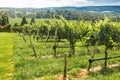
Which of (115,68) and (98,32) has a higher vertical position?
(98,32)

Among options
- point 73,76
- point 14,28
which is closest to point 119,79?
point 73,76

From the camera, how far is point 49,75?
22984 millimetres

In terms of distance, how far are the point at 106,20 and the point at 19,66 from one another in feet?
32.1

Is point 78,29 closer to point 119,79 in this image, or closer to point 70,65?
point 70,65

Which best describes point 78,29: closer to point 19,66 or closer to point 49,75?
point 19,66

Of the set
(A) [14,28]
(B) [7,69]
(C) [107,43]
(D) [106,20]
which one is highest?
(D) [106,20]

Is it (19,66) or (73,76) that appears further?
(19,66)

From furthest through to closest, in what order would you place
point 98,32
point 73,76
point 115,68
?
point 98,32 → point 115,68 → point 73,76

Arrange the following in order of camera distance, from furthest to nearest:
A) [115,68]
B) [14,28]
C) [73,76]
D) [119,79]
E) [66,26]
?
[14,28]
[66,26]
[115,68]
[73,76]
[119,79]

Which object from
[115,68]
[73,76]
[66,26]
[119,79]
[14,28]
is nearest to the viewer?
[119,79]

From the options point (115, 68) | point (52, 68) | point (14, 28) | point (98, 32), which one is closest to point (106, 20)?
point (98, 32)

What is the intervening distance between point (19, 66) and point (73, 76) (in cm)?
727

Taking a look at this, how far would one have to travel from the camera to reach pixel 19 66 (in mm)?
27547

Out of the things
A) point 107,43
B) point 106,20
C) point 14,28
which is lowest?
point 14,28
